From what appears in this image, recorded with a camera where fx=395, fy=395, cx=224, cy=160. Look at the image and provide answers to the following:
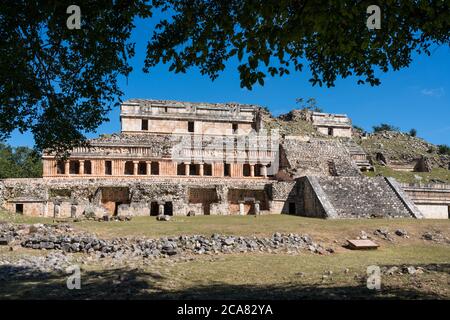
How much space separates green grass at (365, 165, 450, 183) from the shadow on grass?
24540 millimetres

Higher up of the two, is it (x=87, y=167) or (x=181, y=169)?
(x=87, y=167)

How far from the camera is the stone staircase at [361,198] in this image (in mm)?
23172

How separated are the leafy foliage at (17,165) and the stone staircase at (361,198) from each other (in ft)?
92.6

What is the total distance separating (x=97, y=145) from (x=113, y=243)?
1831 cm

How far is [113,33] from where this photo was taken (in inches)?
336

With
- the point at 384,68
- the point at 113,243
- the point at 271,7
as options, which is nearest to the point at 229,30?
the point at 271,7

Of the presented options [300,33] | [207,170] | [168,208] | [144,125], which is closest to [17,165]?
[144,125]

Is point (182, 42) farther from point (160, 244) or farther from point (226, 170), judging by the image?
point (226, 170)

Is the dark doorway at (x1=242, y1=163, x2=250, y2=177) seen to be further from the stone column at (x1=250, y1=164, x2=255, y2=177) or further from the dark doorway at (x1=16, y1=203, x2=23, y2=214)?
the dark doorway at (x1=16, y1=203, x2=23, y2=214)

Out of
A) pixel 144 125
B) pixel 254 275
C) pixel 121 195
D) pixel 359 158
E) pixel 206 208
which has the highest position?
pixel 144 125

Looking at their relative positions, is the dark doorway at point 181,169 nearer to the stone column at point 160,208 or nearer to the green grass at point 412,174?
the stone column at point 160,208

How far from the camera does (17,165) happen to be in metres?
50.2

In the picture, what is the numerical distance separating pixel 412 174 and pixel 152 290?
31.6m

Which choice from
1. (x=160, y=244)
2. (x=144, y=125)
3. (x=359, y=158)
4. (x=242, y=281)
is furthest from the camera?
(x=144, y=125)
